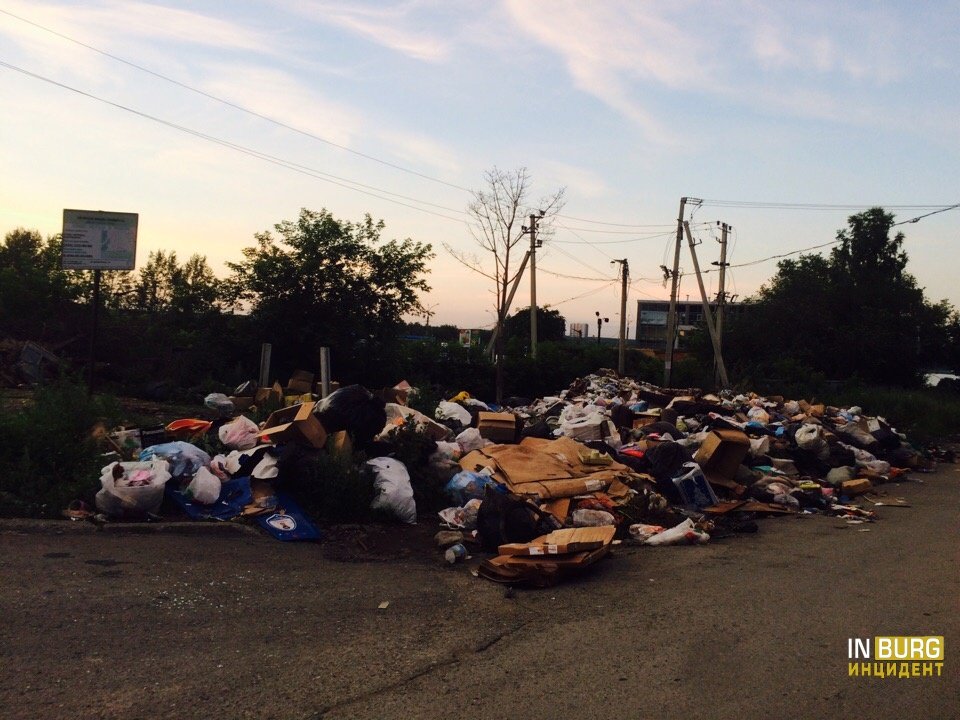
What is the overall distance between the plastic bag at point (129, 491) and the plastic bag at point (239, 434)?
5.77ft

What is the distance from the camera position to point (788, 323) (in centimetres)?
3994

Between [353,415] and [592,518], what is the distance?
2598 millimetres

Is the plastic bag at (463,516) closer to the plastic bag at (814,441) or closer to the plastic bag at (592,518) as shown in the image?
the plastic bag at (592,518)

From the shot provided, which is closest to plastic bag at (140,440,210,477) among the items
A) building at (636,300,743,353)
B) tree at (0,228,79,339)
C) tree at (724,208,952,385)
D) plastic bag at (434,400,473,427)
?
plastic bag at (434,400,473,427)

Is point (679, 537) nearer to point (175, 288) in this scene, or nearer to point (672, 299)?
point (175, 288)

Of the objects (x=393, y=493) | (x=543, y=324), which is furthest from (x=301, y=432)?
(x=543, y=324)

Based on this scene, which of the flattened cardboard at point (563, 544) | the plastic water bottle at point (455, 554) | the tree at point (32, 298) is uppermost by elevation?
the tree at point (32, 298)

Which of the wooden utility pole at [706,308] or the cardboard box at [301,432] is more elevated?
the wooden utility pole at [706,308]

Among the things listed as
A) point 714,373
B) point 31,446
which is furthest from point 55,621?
point 714,373

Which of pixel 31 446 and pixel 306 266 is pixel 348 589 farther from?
pixel 306 266

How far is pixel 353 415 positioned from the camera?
329 inches

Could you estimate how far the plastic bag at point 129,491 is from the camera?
6551 mm

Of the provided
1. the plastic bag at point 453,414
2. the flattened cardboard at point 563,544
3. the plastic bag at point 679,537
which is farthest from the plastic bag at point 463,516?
the plastic bag at point 453,414

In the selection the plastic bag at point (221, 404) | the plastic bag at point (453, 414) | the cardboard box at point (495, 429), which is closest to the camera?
the cardboard box at point (495, 429)
